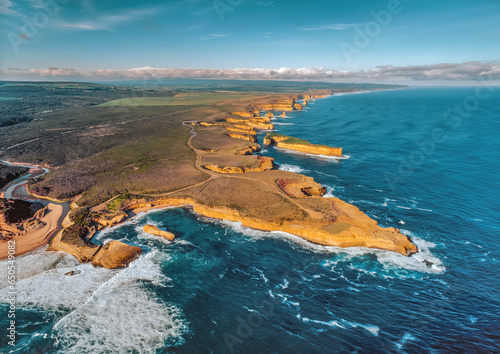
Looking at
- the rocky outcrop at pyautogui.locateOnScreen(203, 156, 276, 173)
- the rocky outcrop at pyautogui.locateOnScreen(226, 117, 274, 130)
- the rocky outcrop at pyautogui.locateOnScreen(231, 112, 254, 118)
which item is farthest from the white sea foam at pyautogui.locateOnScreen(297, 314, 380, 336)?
the rocky outcrop at pyautogui.locateOnScreen(231, 112, 254, 118)

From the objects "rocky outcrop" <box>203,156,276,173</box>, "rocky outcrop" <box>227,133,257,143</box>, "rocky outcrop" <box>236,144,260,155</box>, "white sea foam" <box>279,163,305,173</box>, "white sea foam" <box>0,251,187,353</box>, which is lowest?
"white sea foam" <box>0,251,187,353</box>

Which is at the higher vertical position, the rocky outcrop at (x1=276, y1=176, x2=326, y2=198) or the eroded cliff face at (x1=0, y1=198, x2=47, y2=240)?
the rocky outcrop at (x1=276, y1=176, x2=326, y2=198)

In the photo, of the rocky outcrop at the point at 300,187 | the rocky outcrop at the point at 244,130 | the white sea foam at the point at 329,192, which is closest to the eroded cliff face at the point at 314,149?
the rocky outcrop at the point at 244,130

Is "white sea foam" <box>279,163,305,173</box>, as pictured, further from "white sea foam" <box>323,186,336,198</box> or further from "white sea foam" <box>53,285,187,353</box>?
"white sea foam" <box>53,285,187,353</box>

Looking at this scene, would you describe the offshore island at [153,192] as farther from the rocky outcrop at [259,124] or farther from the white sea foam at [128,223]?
the rocky outcrop at [259,124]

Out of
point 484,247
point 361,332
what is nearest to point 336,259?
point 361,332

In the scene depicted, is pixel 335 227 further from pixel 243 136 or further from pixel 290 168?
pixel 243 136

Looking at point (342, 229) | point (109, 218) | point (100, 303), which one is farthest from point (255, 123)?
point (100, 303)
